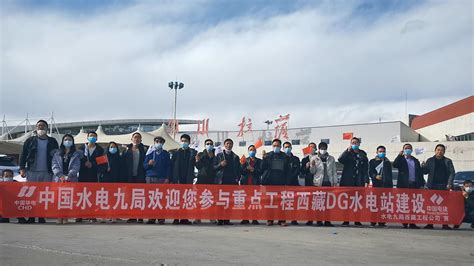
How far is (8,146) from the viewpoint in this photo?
2730 centimetres

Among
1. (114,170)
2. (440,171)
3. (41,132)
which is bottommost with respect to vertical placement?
(114,170)

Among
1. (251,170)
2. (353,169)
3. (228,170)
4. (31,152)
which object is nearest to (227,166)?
(228,170)

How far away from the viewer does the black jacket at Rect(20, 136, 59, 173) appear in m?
9.69

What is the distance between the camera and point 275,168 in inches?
416

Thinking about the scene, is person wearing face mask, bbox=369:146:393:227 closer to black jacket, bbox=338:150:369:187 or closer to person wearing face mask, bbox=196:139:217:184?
black jacket, bbox=338:150:369:187

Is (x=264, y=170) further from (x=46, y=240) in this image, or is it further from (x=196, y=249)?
(x=46, y=240)

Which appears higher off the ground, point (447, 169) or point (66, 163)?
point (447, 169)

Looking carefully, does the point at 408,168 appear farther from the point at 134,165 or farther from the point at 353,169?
the point at 134,165

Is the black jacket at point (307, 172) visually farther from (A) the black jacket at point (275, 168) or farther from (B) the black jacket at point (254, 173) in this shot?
(B) the black jacket at point (254, 173)

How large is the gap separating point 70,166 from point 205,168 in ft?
9.11

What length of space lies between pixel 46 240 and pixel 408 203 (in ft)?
24.0

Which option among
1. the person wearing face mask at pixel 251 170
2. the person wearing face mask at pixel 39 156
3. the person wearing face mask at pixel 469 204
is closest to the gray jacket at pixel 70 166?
the person wearing face mask at pixel 39 156

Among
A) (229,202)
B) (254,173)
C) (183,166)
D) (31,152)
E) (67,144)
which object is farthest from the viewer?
(254,173)

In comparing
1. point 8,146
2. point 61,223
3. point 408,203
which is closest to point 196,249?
point 61,223
